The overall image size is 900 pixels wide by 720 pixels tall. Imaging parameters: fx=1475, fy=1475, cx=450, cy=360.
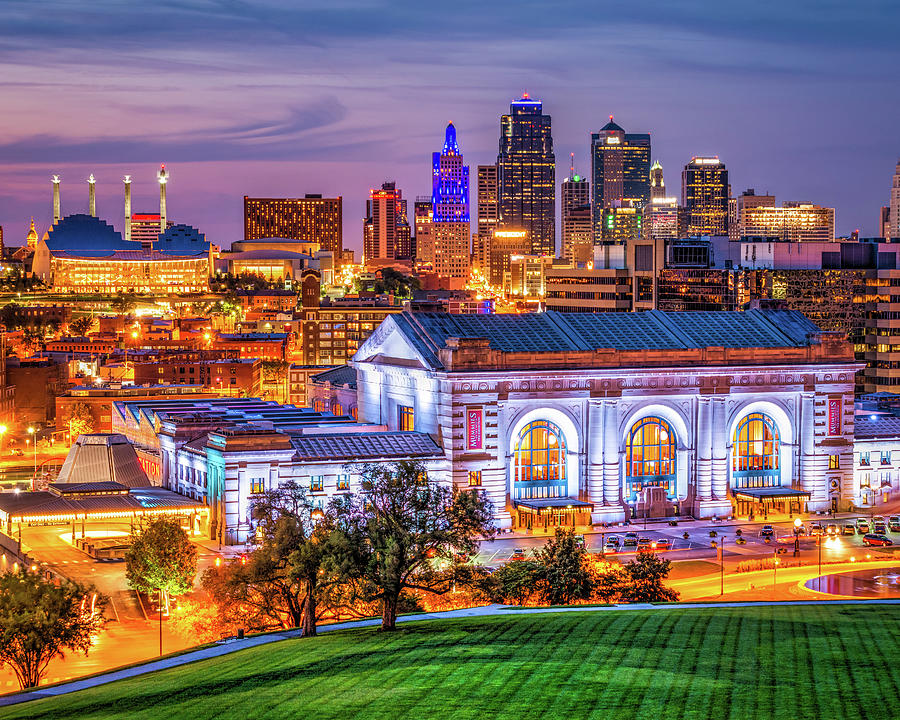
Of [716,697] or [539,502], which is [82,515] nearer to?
[539,502]

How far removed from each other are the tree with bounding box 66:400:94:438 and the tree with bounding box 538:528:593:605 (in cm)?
10863

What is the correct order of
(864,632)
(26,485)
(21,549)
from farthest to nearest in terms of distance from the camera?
(26,485)
(21,549)
(864,632)

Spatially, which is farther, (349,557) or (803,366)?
(803,366)

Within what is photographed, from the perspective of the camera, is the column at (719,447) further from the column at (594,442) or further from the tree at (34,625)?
the tree at (34,625)

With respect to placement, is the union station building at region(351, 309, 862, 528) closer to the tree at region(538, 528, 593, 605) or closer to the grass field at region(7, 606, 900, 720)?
the tree at region(538, 528, 593, 605)

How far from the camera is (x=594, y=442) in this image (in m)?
118

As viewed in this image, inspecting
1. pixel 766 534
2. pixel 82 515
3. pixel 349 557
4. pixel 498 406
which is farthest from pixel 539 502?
pixel 349 557

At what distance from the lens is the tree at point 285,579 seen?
2726 inches

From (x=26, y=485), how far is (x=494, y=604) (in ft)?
250

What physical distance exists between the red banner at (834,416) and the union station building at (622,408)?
0.40 feet

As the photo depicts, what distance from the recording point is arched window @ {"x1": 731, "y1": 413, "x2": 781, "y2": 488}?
12519 centimetres

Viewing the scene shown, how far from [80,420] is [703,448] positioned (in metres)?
89.4

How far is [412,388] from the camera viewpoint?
121 meters

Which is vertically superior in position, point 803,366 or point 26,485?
point 803,366
